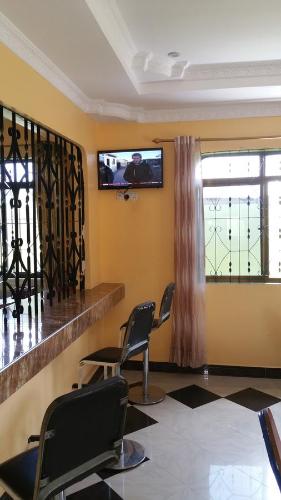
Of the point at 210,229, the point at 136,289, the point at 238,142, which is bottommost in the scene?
the point at 136,289

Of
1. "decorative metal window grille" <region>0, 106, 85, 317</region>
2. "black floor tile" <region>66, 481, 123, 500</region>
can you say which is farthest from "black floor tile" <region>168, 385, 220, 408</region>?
"decorative metal window grille" <region>0, 106, 85, 317</region>

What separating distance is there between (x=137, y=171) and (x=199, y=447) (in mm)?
2409

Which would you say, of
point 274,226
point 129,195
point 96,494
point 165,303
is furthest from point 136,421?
point 274,226

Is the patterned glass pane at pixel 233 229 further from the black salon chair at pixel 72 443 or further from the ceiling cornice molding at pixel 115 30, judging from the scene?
the black salon chair at pixel 72 443

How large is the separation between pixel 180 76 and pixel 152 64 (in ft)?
0.86

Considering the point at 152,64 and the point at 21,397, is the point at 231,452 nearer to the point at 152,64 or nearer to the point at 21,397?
the point at 21,397

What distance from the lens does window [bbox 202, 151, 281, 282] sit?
371cm

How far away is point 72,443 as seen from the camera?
1.34 metres

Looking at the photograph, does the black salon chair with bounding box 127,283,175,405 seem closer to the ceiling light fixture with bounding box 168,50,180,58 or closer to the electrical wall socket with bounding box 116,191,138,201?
the electrical wall socket with bounding box 116,191,138,201

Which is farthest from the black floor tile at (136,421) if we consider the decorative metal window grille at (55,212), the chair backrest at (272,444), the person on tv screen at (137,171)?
the person on tv screen at (137,171)

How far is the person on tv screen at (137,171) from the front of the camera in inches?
148

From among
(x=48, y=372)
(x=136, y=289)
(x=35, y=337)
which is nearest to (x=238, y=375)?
(x=136, y=289)

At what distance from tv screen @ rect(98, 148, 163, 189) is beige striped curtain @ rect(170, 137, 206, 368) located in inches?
8.4

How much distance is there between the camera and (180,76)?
3129 mm
